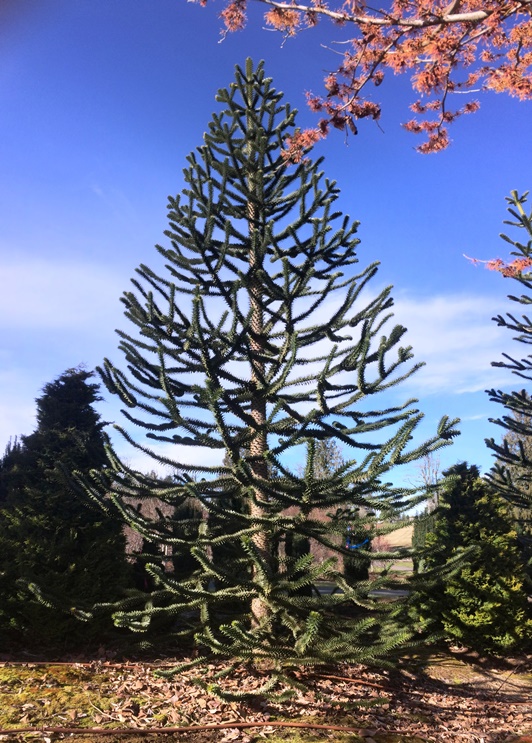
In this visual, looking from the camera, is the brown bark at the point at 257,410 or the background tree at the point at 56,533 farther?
the background tree at the point at 56,533

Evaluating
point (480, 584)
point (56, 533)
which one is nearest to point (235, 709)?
point (56, 533)

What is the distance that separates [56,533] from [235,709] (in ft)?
10.4

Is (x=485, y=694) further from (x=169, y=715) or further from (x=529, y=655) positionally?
(x=169, y=715)

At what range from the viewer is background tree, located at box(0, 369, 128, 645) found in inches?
235

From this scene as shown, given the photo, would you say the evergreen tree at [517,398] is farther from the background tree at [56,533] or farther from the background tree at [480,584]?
the background tree at [56,533]

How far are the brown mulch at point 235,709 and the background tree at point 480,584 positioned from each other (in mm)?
1519

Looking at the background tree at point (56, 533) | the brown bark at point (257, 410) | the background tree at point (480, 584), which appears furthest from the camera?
the background tree at point (480, 584)

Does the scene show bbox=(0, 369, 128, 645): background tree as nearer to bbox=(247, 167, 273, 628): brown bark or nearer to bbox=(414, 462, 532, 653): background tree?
bbox=(247, 167, 273, 628): brown bark

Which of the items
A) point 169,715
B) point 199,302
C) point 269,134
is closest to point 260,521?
point 169,715

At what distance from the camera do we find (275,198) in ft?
22.2

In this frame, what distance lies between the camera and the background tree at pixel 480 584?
308 inches

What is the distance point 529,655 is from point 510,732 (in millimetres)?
4065

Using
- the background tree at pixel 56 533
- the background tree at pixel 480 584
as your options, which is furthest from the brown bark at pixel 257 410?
the background tree at pixel 480 584

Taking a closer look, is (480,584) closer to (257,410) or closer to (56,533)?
(257,410)
